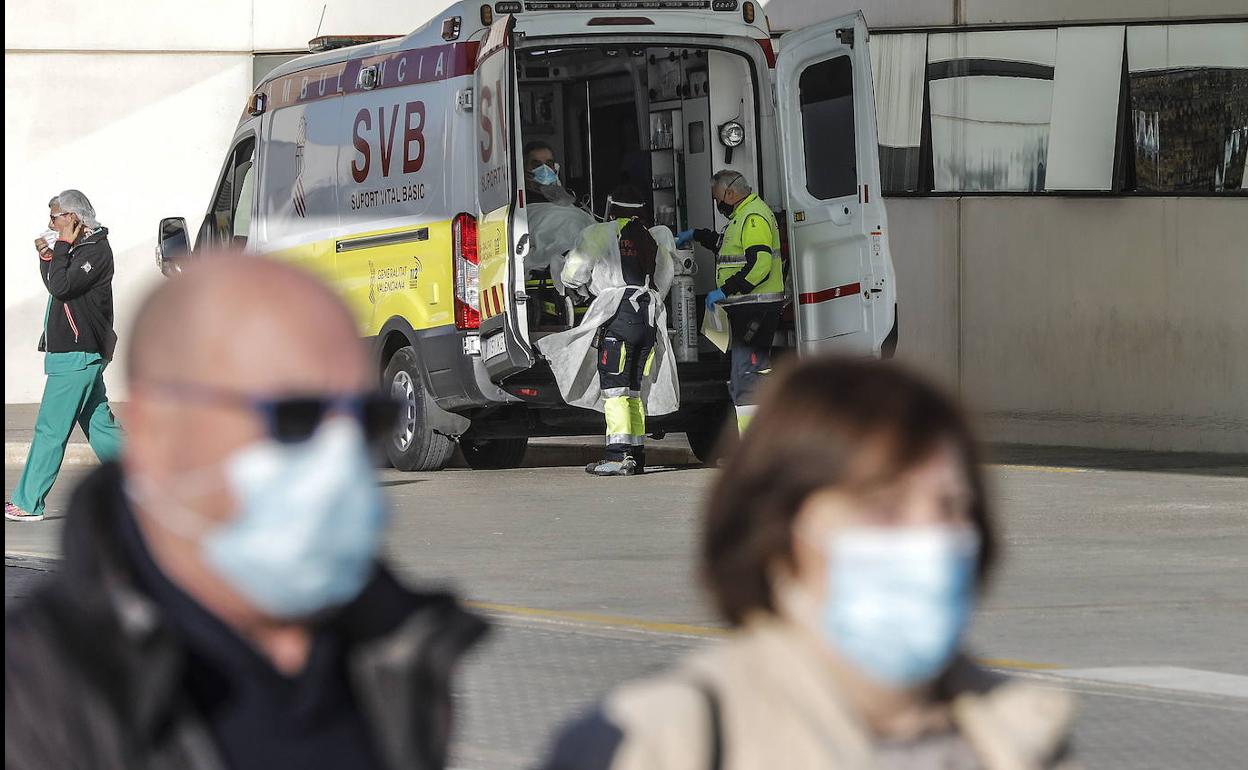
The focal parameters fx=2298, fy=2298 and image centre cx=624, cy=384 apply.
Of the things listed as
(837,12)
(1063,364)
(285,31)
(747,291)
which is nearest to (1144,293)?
(1063,364)

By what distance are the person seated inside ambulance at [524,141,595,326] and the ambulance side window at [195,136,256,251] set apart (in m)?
2.24

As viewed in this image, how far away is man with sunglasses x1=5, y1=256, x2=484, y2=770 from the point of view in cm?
189

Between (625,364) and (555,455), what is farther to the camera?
(555,455)

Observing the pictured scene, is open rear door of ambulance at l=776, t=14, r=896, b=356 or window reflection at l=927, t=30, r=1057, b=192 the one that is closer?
open rear door of ambulance at l=776, t=14, r=896, b=356

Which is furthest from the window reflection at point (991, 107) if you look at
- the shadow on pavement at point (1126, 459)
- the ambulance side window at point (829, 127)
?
the ambulance side window at point (829, 127)

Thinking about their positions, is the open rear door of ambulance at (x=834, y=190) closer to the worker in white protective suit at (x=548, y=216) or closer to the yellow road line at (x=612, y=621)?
the worker in white protective suit at (x=548, y=216)

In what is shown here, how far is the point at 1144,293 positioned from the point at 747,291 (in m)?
4.57

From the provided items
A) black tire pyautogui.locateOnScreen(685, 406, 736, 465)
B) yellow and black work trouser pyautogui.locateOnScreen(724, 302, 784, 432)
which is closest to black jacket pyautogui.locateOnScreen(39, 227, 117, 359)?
yellow and black work trouser pyautogui.locateOnScreen(724, 302, 784, 432)

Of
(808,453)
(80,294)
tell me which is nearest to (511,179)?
(80,294)

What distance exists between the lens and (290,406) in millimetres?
1977

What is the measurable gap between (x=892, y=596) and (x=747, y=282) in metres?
11.6

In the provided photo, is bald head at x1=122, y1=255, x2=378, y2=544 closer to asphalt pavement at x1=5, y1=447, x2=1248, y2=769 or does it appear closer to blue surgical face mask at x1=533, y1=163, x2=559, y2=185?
asphalt pavement at x1=5, y1=447, x2=1248, y2=769

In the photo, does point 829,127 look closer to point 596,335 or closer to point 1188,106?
point 596,335

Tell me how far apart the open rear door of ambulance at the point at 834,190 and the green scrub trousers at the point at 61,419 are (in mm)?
4333
